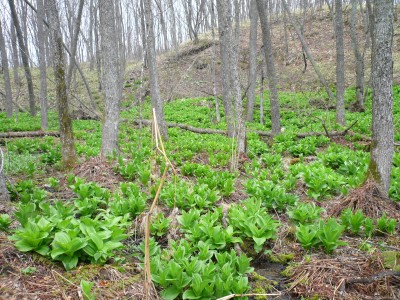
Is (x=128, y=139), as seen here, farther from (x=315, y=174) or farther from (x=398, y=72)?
(x=398, y=72)

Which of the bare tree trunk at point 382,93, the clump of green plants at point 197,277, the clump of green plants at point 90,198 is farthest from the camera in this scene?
the clump of green plants at point 90,198

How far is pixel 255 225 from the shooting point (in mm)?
4242

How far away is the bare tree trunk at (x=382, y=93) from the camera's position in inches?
175

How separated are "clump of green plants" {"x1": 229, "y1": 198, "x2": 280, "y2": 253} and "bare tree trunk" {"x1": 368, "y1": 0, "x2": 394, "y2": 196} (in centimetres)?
203

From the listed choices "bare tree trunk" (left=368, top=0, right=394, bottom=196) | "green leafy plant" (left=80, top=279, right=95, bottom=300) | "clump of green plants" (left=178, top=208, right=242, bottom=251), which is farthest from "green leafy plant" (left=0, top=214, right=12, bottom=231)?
"bare tree trunk" (left=368, top=0, right=394, bottom=196)

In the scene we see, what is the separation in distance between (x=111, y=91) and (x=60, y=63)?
1580mm

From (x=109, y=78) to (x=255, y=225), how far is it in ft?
18.0

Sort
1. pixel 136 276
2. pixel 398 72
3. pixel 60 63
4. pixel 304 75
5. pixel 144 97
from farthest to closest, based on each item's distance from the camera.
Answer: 1. pixel 144 97
2. pixel 304 75
3. pixel 398 72
4. pixel 60 63
5. pixel 136 276

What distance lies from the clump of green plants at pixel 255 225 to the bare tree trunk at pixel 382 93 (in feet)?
6.67

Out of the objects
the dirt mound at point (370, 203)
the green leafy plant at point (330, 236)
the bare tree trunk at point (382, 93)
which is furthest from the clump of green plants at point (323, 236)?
the bare tree trunk at point (382, 93)

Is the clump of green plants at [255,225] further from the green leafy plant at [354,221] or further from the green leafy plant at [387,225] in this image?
the green leafy plant at [387,225]

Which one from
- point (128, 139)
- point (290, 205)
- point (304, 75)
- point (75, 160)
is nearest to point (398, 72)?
point (304, 75)

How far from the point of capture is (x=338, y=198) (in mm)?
5758

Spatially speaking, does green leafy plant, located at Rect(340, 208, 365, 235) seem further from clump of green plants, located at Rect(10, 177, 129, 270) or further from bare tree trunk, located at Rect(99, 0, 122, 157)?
bare tree trunk, located at Rect(99, 0, 122, 157)
